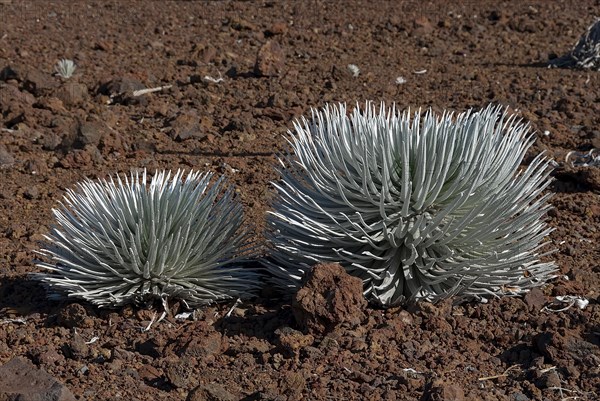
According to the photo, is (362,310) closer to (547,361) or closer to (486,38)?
(547,361)

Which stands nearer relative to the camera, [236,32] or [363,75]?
[363,75]

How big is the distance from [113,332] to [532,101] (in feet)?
11.8

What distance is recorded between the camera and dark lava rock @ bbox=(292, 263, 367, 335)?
3369 millimetres

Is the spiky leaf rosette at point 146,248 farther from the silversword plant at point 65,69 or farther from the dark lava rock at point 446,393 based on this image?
the silversword plant at point 65,69

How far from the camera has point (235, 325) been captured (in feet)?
11.8

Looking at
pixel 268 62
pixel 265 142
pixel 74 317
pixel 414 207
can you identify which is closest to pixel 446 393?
pixel 414 207

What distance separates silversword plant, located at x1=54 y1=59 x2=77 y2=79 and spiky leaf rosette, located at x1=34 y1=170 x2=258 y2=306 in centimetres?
357

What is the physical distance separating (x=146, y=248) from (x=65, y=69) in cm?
379

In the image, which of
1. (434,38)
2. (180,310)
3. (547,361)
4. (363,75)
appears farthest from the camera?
(434,38)

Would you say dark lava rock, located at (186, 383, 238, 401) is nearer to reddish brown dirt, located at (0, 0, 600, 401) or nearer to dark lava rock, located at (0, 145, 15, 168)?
reddish brown dirt, located at (0, 0, 600, 401)

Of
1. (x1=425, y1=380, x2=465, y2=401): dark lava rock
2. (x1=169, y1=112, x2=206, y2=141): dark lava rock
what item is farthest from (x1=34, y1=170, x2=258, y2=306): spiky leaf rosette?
(x1=169, y1=112, x2=206, y2=141): dark lava rock

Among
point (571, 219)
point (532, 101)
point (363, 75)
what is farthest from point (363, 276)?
point (363, 75)

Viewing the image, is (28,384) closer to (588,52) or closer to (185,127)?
(185,127)

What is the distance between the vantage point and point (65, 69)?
717 centimetres
